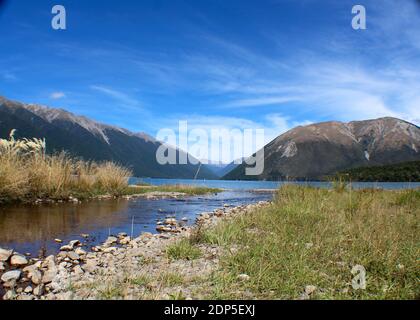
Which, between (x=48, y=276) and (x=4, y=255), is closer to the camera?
(x=48, y=276)

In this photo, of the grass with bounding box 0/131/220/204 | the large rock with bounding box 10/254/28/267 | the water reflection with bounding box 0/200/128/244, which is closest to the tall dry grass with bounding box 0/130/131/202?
the grass with bounding box 0/131/220/204

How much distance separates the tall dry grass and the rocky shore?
7.15 m

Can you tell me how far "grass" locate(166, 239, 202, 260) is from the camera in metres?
4.75

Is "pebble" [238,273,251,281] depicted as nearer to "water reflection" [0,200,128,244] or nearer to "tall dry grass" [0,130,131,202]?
"water reflection" [0,200,128,244]

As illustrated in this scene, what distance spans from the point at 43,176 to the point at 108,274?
11.2 m

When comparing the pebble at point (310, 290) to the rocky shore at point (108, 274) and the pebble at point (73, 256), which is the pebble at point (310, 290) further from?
the pebble at point (73, 256)

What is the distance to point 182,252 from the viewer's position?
4.82 m

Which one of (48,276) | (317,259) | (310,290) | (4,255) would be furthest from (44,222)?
(310,290)

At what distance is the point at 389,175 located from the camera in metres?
57.2

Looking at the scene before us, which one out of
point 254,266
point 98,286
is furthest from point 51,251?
point 254,266

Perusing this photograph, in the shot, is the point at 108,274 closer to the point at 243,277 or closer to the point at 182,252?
the point at 182,252

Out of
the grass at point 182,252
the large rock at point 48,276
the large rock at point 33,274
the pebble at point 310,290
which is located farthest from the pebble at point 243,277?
the large rock at point 33,274

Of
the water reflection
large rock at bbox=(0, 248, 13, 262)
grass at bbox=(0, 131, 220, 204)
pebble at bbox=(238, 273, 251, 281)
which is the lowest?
the water reflection
